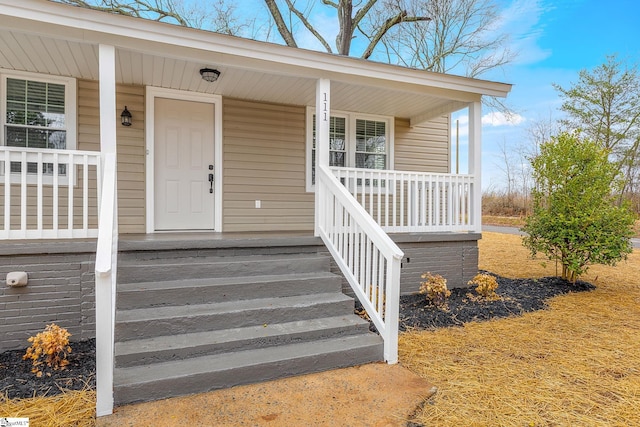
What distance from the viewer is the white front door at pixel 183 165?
16.6 ft

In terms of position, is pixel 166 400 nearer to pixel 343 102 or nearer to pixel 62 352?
pixel 62 352

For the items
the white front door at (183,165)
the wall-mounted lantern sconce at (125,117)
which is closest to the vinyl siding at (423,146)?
the white front door at (183,165)

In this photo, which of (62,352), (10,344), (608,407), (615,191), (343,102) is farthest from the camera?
(343,102)

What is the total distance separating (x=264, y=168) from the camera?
224 inches

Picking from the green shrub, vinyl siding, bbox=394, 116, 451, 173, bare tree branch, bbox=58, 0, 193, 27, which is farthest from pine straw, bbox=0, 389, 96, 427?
bare tree branch, bbox=58, 0, 193, 27

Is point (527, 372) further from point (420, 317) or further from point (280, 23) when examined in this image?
point (280, 23)

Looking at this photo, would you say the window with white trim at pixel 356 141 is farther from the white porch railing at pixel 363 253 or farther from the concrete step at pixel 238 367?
the concrete step at pixel 238 367

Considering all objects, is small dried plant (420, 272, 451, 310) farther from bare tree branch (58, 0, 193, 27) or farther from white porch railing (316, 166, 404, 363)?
bare tree branch (58, 0, 193, 27)

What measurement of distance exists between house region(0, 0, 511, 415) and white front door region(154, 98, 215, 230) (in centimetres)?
2

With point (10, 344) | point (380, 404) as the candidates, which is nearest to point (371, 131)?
point (380, 404)

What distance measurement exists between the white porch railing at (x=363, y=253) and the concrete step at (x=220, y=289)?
1.05ft

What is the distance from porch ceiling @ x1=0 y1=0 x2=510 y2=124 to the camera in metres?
3.41

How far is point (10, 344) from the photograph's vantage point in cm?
312

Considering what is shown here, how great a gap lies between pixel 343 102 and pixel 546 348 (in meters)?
4.21
